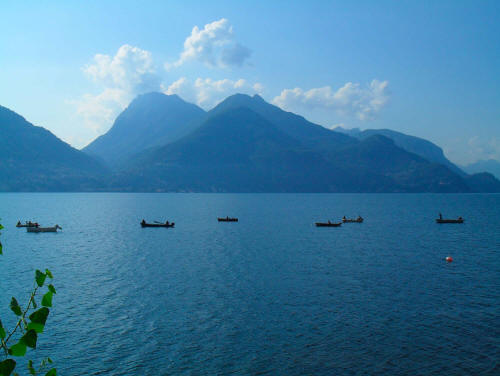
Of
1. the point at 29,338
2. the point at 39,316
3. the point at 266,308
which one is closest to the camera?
the point at 29,338

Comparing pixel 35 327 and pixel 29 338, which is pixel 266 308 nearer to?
pixel 35 327

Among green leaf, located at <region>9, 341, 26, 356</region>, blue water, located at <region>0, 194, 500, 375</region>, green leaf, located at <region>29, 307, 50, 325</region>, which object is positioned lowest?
blue water, located at <region>0, 194, 500, 375</region>

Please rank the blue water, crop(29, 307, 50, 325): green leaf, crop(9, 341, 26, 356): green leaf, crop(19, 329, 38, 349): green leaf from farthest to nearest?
the blue water → crop(29, 307, 50, 325): green leaf → crop(19, 329, 38, 349): green leaf → crop(9, 341, 26, 356): green leaf

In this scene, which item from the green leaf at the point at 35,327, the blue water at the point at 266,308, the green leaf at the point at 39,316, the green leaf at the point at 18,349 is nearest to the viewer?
the green leaf at the point at 18,349

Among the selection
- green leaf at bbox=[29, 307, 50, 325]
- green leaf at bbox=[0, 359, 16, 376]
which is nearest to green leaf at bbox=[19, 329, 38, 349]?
green leaf at bbox=[29, 307, 50, 325]

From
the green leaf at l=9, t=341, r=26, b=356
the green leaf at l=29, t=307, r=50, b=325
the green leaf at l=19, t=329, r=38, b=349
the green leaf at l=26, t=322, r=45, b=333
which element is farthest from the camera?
the green leaf at l=29, t=307, r=50, b=325

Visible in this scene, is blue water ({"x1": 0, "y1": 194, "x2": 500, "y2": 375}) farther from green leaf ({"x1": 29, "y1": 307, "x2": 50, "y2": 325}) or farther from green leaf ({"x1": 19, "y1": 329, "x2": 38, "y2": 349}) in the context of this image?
green leaf ({"x1": 19, "y1": 329, "x2": 38, "y2": 349})

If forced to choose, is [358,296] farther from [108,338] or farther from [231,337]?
[108,338]

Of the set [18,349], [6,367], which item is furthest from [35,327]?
[6,367]

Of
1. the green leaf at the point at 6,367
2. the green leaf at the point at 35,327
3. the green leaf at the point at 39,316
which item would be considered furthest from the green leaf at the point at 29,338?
the green leaf at the point at 6,367

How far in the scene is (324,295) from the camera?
43406mm

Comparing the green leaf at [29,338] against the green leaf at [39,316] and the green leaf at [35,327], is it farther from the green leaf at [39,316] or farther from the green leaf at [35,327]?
the green leaf at [39,316]

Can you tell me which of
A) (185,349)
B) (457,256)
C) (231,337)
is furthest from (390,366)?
(457,256)

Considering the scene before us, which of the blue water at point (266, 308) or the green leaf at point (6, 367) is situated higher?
the green leaf at point (6, 367)
